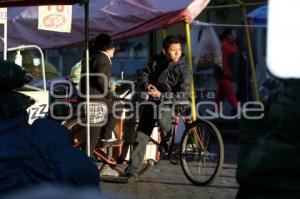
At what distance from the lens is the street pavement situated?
781 cm

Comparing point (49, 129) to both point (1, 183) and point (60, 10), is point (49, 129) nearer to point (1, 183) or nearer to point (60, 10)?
point (1, 183)

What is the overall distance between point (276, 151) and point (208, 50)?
40.7ft

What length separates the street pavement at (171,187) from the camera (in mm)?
7811

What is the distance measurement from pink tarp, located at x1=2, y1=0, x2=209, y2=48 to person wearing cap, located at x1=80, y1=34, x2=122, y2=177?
2170 mm

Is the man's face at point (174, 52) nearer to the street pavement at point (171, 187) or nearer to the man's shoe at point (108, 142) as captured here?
the man's shoe at point (108, 142)

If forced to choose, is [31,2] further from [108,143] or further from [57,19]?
[57,19]

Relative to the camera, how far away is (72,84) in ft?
32.0

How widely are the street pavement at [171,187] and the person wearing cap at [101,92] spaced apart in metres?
0.54

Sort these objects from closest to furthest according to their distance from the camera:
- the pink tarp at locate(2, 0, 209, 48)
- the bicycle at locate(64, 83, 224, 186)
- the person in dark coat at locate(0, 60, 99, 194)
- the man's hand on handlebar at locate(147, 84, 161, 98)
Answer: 1. the person in dark coat at locate(0, 60, 99, 194)
2. the man's hand on handlebar at locate(147, 84, 161, 98)
3. the bicycle at locate(64, 83, 224, 186)
4. the pink tarp at locate(2, 0, 209, 48)

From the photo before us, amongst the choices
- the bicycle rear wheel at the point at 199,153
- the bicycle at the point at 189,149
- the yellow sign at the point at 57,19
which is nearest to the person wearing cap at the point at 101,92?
the bicycle at the point at 189,149

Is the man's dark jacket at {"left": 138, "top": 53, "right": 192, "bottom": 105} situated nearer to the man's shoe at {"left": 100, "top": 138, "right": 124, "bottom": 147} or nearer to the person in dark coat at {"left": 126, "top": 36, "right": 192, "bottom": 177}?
the person in dark coat at {"left": 126, "top": 36, "right": 192, "bottom": 177}

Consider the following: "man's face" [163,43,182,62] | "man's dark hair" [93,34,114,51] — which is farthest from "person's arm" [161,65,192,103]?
"man's dark hair" [93,34,114,51]

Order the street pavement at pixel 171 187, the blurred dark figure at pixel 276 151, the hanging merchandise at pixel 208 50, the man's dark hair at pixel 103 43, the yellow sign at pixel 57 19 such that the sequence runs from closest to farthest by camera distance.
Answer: the blurred dark figure at pixel 276 151
the street pavement at pixel 171 187
the man's dark hair at pixel 103 43
the yellow sign at pixel 57 19
the hanging merchandise at pixel 208 50

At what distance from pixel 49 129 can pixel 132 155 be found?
9.26 ft
